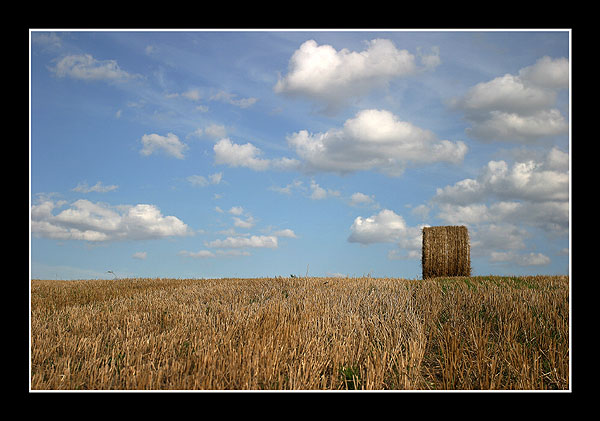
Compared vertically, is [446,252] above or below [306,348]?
above

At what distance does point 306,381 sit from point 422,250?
41.1 ft

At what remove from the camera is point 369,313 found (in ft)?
22.6

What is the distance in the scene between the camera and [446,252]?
604 inches

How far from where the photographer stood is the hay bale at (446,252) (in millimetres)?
15227

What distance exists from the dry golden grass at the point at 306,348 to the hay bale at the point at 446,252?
24.7ft

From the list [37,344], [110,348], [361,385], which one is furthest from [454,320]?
[37,344]

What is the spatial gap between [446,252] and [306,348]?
1190 centimetres

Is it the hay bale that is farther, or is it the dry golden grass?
the hay bale

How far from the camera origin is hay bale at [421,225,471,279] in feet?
50.0

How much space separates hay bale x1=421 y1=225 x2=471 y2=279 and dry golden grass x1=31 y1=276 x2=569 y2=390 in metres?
7.54

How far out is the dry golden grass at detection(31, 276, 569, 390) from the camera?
399 cm

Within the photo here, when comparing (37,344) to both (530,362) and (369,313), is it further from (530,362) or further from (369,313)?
(530,362)

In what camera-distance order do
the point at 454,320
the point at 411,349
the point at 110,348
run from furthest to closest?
the point at 454,320 → the point at 110,348 → the point at 411,349
